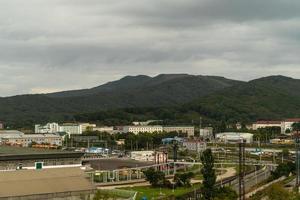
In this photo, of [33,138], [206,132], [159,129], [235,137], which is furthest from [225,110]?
[33,138]

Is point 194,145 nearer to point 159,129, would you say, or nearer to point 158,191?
point 159,129

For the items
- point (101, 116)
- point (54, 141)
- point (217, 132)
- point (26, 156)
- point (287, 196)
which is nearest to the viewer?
point (287, 196)

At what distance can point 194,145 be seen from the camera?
276ft

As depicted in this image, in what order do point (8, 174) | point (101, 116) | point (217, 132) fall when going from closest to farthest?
1. point (8, 174)
2. point (217, 132)
3. point (101, 116)

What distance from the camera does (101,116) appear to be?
134 metres

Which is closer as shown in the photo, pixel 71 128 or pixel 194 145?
pixel 194 145

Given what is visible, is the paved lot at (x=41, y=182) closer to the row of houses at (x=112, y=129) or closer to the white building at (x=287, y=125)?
the row of houses at (x=112, y=129)

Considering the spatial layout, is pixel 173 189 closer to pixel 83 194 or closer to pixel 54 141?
pixel 83 194

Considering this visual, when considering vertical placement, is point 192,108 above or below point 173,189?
above

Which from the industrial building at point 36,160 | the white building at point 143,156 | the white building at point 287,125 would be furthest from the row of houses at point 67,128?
the industrial building at point 36,160

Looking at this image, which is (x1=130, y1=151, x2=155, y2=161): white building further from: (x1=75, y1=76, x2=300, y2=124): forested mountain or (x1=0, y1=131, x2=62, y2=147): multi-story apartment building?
(x1=75, y1=76, x2=300, y2=124): forested mountain

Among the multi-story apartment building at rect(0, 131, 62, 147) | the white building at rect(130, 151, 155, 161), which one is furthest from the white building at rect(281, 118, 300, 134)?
the white building at rect(130, 151, 155, 161)

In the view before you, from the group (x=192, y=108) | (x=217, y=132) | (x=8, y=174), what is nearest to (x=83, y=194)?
(x=8, y=174)

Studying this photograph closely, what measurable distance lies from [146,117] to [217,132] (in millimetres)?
33075
